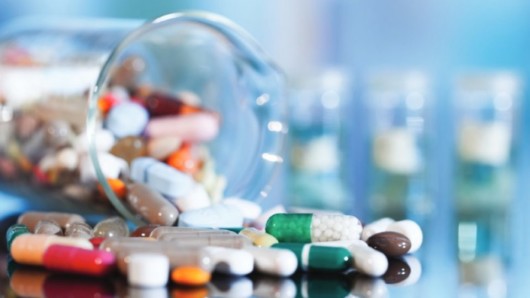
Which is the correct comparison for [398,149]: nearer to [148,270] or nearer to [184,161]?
[184,161]

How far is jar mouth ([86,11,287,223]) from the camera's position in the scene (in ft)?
4.25

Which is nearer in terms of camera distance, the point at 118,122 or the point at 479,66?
the point at 118,122

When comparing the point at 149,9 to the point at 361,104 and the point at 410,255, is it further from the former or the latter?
the point at 410,255

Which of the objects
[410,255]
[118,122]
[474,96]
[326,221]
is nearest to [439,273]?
[410,255]

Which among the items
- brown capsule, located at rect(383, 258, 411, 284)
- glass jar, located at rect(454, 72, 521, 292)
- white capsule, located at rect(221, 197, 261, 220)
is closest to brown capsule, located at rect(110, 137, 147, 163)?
white capsule, located at rect(221, 197, 261, 220)

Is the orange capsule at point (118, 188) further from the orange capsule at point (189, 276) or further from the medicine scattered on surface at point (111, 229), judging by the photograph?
the orange capsule at point (189, 276)

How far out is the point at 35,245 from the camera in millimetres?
979

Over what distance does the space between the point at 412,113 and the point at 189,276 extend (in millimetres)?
856

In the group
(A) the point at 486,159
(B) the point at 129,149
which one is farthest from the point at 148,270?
(A) the point at 486,159

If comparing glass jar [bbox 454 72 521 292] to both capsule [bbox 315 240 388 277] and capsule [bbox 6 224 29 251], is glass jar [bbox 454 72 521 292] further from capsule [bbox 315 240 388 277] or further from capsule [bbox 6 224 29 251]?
capsule [bbox 6 224 29 251]

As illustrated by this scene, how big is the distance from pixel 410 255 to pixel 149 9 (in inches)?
38.5

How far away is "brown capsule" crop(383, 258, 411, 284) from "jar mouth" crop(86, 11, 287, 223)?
0.86ft

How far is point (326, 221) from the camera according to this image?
1.04 m

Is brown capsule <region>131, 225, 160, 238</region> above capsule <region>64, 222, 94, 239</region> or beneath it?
above
